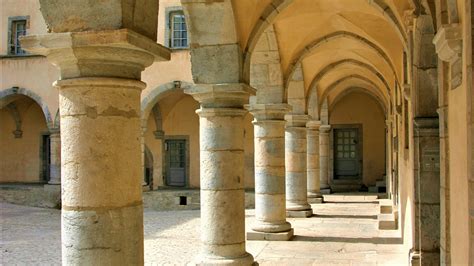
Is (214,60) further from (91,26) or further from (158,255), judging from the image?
(158,255)

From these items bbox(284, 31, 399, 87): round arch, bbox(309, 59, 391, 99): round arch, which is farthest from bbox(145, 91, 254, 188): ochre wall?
bbox(284, 31, 399, 87): round arch

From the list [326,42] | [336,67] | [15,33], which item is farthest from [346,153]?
[15,33]

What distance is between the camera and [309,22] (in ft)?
34.1

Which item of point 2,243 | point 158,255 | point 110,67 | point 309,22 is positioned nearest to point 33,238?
point 2,243

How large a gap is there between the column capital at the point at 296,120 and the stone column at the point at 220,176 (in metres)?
5.71

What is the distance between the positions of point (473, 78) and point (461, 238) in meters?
1.09

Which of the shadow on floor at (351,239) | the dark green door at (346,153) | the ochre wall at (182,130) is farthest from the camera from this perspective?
the dark green door at (346,153)

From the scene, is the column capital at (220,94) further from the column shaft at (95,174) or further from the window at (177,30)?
the window at (177,30)

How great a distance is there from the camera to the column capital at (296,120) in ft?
40.3

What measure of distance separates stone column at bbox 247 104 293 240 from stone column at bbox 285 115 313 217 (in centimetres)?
249

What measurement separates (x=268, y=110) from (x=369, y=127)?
13.6 meters

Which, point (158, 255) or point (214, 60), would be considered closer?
point (214, 60)

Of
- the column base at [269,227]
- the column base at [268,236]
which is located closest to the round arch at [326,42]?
the column base at [269,227]

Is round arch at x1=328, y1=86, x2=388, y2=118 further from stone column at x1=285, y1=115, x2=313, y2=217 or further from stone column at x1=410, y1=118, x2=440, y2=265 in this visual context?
stone column at x1=410, y1=118, x2=440, y2=265
